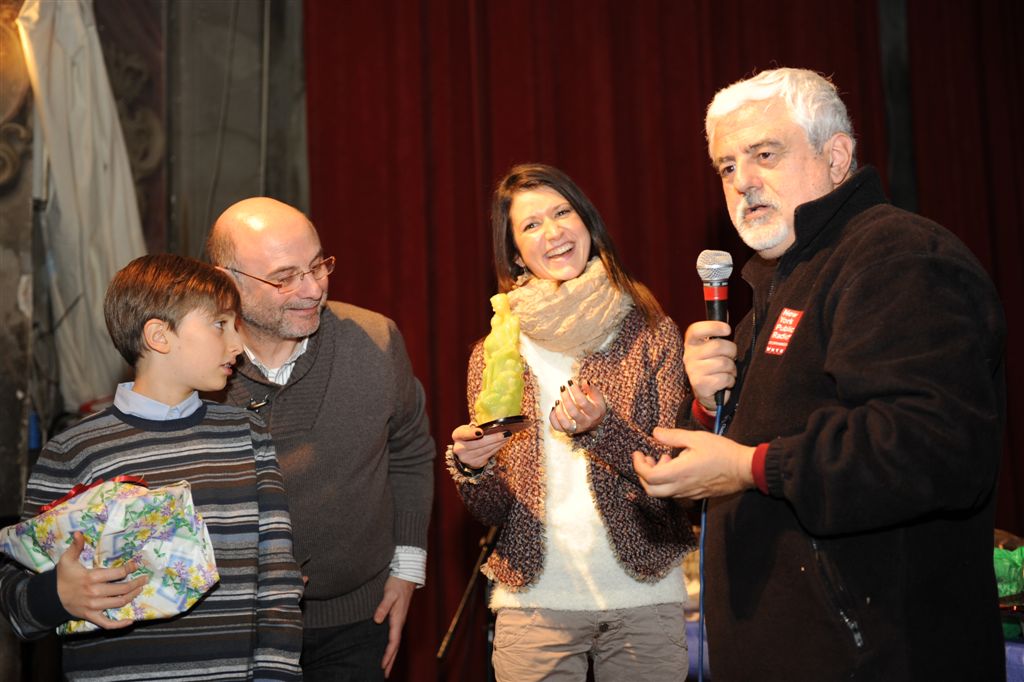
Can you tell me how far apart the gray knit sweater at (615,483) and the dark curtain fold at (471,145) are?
1684 millimetres

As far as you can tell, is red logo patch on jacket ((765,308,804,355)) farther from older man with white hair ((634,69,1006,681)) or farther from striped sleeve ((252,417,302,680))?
striped sleeve ((252,417,302,680))

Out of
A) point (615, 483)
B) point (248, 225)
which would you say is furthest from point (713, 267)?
point (248, 225)

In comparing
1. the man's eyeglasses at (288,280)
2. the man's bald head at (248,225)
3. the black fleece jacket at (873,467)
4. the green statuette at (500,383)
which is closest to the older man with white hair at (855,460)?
the black fleece jacket at (873,467)

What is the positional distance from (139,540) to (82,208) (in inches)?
88.5

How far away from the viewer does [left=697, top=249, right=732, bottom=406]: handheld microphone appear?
79.1 inches

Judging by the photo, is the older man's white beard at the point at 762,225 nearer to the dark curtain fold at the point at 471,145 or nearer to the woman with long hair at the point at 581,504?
the woman with long hair at the point at 581,504

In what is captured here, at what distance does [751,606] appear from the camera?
5.60 ft

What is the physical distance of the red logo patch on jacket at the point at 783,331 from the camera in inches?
67.3

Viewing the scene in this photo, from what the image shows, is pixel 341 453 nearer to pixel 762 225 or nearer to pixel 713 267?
pixel 713 267

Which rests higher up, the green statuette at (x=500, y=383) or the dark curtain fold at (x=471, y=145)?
the dark curtain fold at (x=471, y=145)

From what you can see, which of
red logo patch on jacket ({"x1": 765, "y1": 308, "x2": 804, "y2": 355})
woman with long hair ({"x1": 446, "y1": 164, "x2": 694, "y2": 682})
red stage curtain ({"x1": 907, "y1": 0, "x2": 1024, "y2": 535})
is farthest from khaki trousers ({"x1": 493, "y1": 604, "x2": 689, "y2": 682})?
red stage curtain ({"x1": 907, "y1": 0, "x2": 1024, "y2": 535})

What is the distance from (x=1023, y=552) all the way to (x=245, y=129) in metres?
3.25

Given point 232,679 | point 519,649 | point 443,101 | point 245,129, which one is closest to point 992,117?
point 443,101

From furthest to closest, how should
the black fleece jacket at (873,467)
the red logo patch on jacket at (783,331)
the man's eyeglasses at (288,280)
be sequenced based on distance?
the man's eyeglasses at (288,280), the red logo patch on jacket at (783,331), the black fleece jacket at (873,467)
